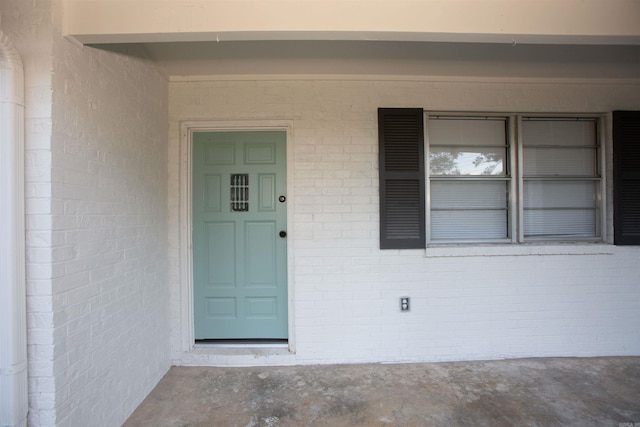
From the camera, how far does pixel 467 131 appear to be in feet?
9.62

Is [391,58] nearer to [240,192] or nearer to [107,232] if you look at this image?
[240,192]

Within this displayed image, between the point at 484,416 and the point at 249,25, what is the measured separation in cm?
284

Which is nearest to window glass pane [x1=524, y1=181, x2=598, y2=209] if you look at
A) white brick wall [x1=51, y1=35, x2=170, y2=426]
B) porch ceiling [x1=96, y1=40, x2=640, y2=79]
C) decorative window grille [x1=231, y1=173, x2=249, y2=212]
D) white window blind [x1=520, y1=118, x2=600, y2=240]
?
white window blind [x1=520, y1=118, x2=600, y2=240]

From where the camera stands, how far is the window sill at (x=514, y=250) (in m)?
2.75

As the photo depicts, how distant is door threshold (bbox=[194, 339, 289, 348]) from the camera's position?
2809 millimetres

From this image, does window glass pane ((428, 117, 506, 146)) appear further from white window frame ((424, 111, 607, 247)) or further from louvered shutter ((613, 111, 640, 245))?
louvered shutter ((613, 111, 640, 245))

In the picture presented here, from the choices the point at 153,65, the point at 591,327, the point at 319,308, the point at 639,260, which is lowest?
the point at 591,327

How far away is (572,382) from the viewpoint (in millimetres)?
2432

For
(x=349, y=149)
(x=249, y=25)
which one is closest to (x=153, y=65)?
(x=249, y=25)

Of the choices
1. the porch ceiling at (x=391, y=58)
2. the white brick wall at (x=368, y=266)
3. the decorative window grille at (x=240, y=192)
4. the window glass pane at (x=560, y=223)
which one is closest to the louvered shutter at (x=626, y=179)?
the window glass pane at (x=560, y=223)

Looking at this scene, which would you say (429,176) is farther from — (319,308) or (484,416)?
(484,416)

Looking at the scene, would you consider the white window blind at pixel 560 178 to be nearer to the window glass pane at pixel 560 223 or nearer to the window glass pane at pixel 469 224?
the window glass pane at pixel 560 223

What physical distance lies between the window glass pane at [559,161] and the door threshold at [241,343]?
2804 millimetres

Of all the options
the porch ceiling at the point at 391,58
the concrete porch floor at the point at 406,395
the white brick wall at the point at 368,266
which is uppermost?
the porch ceiling at the point at 391,58
